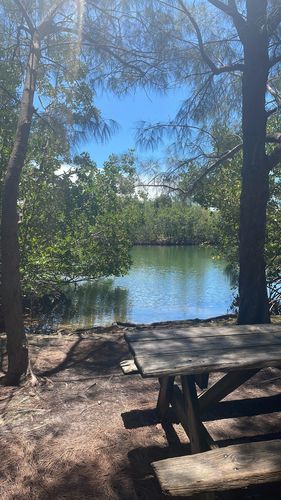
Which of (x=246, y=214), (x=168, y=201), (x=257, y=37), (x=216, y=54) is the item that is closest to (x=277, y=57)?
(x=257, y=37)

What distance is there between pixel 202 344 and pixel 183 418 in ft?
1.47

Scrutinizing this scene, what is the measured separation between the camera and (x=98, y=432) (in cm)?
256

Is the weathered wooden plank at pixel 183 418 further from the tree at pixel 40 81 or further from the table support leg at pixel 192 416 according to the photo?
the tree at pixel 40 81

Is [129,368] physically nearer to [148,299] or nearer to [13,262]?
[13,262]

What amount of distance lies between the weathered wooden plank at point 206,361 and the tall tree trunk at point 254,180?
5.96 feet

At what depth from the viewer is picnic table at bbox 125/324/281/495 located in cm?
160

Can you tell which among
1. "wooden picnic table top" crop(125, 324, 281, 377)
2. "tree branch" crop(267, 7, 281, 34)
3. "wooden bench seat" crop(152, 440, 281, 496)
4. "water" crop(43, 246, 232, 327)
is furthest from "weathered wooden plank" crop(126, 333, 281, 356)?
"water" crop(43, 246, 232, 327)

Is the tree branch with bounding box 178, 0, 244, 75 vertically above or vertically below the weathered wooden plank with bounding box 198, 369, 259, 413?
above

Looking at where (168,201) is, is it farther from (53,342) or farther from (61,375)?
(61,375)

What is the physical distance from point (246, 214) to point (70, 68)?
2282 mm

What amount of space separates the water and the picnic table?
6812mm

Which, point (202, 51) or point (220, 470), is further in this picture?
point (202, 51)

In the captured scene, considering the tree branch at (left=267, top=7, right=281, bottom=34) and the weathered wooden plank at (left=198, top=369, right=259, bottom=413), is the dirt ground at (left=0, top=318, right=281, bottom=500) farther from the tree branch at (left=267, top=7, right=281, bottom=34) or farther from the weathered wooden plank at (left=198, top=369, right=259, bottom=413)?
the tree branch at (left=267, top=7, right=281, bottom=34)

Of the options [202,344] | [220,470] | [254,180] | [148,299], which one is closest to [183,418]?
[202,344]
